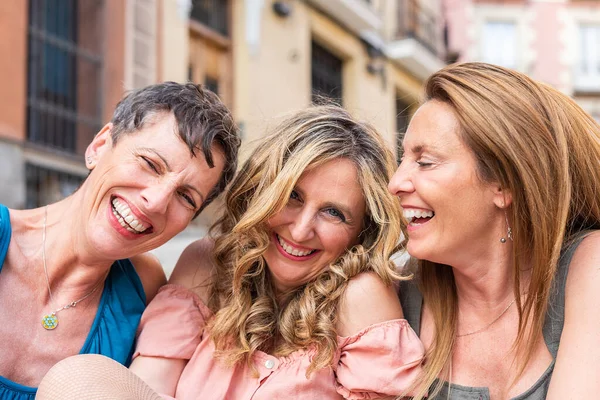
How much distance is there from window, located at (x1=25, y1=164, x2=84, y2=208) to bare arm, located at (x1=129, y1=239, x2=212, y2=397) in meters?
5.29

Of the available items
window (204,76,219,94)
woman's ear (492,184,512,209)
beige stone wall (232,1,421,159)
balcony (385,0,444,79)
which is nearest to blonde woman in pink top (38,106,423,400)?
woman's ear (492,184,512,209)

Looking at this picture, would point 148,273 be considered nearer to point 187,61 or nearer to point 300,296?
point 300,296

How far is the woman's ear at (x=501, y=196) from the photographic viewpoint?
2.14 m

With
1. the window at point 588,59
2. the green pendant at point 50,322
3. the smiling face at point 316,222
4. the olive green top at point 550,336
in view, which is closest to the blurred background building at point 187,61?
the smiling face at point 316,222

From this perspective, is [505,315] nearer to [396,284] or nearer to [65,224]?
[396,284]

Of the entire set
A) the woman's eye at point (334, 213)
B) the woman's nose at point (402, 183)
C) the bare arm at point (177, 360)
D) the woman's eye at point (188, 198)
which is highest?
Answer: the woman's nose at point (402, 183)

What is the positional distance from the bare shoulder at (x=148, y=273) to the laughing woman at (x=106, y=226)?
130 mm

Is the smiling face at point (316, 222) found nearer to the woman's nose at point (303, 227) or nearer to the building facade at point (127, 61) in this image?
the woman's nose at point (303, 227)

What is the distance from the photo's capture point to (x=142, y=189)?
2279mm

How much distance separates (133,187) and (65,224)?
1.06 ft

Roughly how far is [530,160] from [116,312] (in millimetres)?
1441

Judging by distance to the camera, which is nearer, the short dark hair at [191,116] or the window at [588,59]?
the short dark hair at [191,116]

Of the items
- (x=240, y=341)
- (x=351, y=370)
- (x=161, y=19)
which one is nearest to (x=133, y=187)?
(x=240, y=341)

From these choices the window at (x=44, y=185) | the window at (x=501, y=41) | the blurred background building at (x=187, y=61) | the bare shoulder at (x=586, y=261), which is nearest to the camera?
the bare shoulder at (x=586, y=261)
